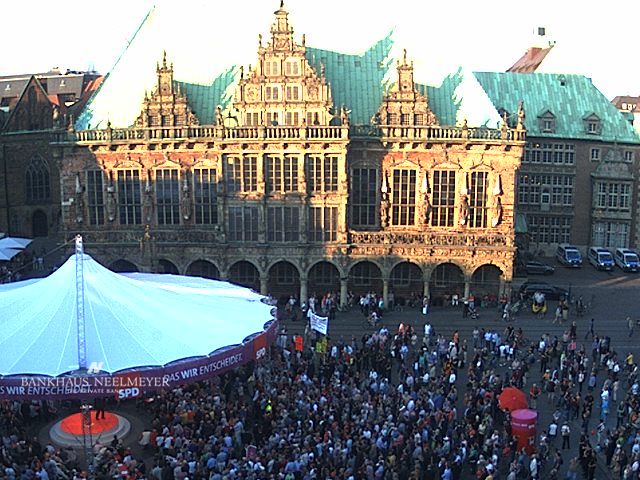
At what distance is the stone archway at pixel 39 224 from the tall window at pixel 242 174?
2659 cm

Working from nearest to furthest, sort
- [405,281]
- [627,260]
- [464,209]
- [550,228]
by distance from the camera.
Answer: [464,209]
[405,281]
[627,260]
[550,228]

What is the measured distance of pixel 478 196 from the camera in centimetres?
4762

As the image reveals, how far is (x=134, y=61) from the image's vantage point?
2056 inches

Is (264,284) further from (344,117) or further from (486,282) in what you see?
(486,282)

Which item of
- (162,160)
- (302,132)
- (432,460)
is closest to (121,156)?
(162,160)

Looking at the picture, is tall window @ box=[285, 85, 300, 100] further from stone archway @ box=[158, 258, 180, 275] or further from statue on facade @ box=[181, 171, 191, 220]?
stone archway @ box=[158, 258, 180, 275]

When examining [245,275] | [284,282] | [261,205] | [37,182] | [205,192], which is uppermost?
[37,182]

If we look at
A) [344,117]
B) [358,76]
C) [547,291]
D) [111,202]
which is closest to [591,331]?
[547,291]

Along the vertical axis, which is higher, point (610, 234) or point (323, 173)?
point (323, 173)

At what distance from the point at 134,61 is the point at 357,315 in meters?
23.5

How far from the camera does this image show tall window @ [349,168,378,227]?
157 feet

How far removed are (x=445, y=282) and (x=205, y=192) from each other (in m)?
16.3

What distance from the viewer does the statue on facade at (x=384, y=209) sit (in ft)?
156

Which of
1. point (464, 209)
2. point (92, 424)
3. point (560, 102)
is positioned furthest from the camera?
point (560, 102)
